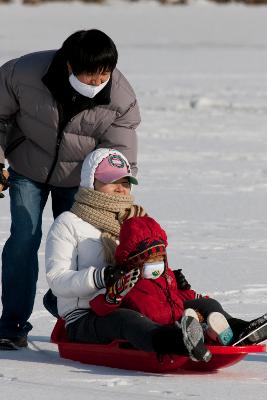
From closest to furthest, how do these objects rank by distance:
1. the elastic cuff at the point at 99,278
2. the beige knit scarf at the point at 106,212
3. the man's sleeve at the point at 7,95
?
the elastic cuff at the point at 99,278 < the beige knit scarf at the point at 106,212 < the man's sleeve at the point at 7,95

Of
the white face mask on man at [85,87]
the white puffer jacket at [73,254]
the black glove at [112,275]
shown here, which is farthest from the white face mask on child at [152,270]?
the white face mask on man at [85,87]

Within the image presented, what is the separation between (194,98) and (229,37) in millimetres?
11503

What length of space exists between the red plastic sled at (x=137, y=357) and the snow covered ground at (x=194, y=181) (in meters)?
0.05

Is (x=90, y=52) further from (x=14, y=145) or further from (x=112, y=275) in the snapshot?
(x=112, y=275)

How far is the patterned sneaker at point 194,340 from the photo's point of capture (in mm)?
3787

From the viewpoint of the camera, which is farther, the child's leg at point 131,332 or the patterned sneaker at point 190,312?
the patterned sneaker at point 190,312

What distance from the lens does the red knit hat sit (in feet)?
13.5

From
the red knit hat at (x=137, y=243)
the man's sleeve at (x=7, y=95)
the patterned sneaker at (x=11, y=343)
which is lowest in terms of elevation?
the patterned sneaker at (x=11, y=343)

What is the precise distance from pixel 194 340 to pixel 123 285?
38cm

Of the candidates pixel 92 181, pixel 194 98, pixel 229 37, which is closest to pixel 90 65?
pixel 92 181

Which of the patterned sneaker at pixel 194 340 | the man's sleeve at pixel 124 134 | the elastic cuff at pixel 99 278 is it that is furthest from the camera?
the man's sleeve at pixel 124 134

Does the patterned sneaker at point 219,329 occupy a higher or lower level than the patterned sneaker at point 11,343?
higher

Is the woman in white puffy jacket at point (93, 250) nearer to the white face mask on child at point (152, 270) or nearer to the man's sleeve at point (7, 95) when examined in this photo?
the white face mask on child at point (152, 270)

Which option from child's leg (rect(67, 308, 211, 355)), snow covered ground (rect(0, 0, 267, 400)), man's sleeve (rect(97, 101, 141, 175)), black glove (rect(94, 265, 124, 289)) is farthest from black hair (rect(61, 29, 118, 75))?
snow covered ground (rect(0, 0, 267, 400))
